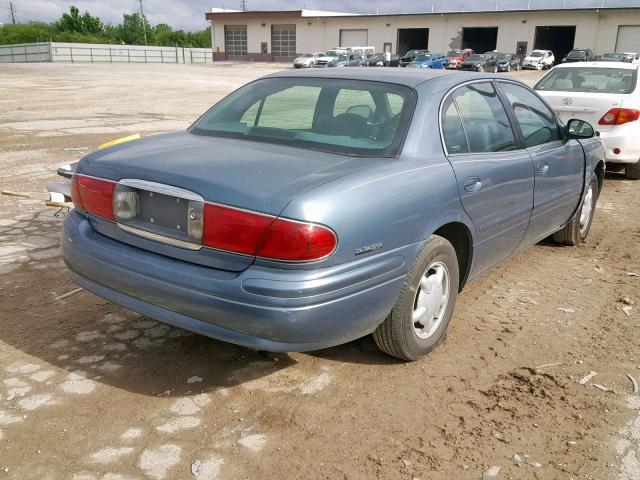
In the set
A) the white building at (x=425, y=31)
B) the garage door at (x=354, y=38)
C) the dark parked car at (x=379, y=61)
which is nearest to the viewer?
the dark parked car at (x=379, y=61)

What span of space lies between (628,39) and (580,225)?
55.9 m

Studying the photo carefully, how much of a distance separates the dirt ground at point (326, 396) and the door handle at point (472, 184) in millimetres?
955

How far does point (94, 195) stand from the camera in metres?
3.29

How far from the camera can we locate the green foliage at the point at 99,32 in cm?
8675

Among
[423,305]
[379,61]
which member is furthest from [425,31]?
[423,305]

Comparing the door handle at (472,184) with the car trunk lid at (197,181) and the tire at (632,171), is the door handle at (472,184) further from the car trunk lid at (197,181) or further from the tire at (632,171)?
the tire at (632,171)

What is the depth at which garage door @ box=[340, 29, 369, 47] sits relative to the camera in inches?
2532

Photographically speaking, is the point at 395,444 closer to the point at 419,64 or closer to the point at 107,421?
the point at 107,421

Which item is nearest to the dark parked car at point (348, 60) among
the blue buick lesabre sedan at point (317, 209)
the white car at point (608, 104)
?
the white car at point (608, 104)

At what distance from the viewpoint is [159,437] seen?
280 centimetres

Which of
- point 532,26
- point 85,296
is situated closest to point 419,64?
point 532,26

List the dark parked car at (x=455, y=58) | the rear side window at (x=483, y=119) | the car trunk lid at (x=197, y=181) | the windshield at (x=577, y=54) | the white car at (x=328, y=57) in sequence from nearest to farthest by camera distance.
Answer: the car trunk lid at (x=197, y=181) < the rear side window at (x=483, y=119) < the windshield at (x=577, y=54) < the white car at (x=328, y=57) < the dark parked car at (x=455, y=58)

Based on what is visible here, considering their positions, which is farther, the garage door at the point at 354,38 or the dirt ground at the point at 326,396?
the garage door at the point at 354,38

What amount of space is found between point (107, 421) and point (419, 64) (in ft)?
149
